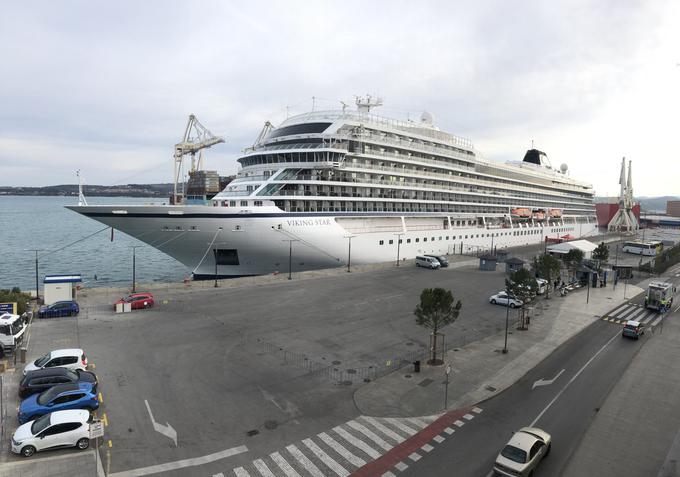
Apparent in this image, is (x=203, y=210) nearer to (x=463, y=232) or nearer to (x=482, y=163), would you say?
(x=463, y=232)

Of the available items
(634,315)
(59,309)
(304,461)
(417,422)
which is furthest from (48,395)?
(634,315)

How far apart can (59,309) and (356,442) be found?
22.1 m

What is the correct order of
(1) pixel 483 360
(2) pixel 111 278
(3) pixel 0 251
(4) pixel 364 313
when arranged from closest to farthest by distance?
1. (1) pixel 483 360
2. (4) pixel 364 313
3. (2) pixel 111 278
4. (3) pixel 0 251

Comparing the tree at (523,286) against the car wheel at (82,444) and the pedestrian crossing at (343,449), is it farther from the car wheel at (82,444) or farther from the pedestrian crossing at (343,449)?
the car wheel at (82,444)

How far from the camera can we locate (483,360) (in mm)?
19953

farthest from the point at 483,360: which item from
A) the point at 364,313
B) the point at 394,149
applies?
the point at 394,149

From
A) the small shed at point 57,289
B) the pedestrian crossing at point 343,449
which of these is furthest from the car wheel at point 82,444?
the small shed at point 57,289

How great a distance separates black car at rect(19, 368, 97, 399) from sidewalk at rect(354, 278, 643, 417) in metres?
10.8

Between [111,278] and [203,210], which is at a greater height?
[203,210]

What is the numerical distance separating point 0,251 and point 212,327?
2949 inches

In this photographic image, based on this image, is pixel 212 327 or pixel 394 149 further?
pixel 394 149

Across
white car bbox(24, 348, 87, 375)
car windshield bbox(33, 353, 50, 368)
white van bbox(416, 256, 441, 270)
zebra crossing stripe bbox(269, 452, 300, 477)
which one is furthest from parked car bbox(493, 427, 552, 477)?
white van bbox(416, 256, 441, 270)

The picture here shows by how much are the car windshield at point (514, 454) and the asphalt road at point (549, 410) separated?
2.55 ft

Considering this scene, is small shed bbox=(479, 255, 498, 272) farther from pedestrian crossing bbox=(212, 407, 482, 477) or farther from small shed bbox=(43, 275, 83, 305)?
small shed bbox=(43, 275, 83, 305)
